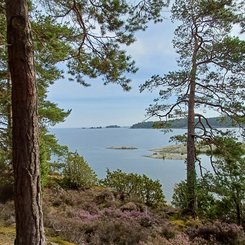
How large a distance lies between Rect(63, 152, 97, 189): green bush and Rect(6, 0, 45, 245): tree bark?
7394 millimetres

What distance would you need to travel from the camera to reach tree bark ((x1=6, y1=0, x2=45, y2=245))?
3.18 m

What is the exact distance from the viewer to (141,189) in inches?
393

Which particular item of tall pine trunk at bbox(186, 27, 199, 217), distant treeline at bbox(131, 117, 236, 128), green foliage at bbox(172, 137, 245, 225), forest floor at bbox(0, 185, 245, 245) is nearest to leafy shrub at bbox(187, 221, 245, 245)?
forest floor at bbox(0, 185, 245, 245)

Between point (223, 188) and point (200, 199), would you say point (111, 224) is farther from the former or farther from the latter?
point (200, 199)

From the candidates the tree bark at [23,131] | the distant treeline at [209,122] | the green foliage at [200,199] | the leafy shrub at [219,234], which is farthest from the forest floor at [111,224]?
the distant treeline at [209,122]

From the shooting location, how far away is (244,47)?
8.55 metres

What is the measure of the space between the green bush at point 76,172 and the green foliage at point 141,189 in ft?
3.98

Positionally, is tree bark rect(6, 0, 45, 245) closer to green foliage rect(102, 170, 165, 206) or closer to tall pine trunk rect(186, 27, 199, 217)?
tall pine trunk rect(186, 27, 199, 217)

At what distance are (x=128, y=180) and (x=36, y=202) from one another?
708cm

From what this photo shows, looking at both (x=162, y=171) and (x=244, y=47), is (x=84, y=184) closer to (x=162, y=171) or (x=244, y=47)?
(x=244, y=47)

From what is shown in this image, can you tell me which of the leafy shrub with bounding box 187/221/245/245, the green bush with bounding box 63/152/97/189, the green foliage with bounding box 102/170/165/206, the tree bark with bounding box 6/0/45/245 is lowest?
the leafy shrub with bounding box 187/221/245/245

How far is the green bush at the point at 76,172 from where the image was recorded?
10633 mm

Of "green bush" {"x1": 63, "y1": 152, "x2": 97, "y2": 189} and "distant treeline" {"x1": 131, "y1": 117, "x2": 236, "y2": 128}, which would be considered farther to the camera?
"green bush" {"x1": 63, "y1": 152, "x2": 97, "y2": 189}

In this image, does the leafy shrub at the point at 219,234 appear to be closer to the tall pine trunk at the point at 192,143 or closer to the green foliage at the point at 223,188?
the green foliage at the point at 223,188
